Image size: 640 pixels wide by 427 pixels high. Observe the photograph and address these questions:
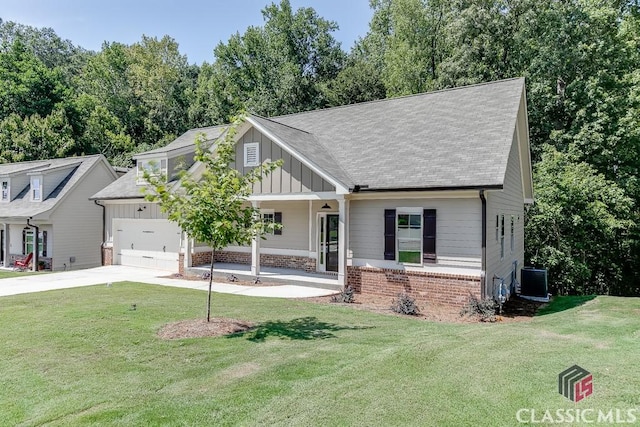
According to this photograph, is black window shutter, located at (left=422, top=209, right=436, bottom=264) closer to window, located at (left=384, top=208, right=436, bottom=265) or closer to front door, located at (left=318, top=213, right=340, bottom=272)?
window, located at (left=384, top=208, right=436, bottom=265)

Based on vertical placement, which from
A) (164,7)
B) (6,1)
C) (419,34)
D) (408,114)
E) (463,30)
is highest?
(419,34)

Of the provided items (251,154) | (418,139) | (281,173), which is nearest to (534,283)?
(418,139)

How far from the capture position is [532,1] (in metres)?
23.6

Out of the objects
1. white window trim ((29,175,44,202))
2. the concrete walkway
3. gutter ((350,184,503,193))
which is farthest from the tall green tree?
gutter ((350,184,503,193))

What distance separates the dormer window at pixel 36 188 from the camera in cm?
2100

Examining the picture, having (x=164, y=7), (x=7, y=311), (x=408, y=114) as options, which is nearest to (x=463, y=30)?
(x=408, y=114)

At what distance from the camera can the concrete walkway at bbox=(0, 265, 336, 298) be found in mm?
12227

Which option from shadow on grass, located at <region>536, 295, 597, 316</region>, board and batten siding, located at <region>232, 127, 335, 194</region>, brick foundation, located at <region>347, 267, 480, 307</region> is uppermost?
board and batten siding, located at <region>232, 127, 335, 194</region>

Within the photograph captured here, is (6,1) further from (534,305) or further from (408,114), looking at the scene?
(534,305)

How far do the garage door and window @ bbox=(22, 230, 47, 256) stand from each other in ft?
14.0

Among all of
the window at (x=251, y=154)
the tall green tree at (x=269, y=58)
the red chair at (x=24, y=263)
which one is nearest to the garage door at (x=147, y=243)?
the red chair at (x=24, y=263)

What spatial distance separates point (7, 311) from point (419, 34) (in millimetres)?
28825

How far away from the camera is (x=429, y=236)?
1088 cm

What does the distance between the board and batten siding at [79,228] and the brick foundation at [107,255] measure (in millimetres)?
1843
